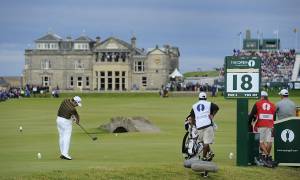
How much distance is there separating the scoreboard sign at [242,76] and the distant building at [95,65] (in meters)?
123

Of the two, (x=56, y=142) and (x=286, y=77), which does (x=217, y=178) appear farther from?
(x=286, y=77)

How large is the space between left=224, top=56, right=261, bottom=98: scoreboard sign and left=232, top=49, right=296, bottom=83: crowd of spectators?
124m

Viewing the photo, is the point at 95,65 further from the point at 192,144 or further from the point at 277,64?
the point at 192,144

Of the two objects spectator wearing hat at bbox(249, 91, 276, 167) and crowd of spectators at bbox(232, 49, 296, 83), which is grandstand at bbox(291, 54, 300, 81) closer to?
crowd of spectators at bbox(232, 49, 296, 83)

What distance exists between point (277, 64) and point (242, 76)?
138m

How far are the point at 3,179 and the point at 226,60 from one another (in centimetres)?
684

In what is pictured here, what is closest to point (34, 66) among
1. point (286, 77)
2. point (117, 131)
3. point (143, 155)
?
point (286, 77)

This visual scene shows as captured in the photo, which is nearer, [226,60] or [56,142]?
[226,60]

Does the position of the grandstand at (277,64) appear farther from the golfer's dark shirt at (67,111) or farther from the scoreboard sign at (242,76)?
the scoreboard sign at (242,76)

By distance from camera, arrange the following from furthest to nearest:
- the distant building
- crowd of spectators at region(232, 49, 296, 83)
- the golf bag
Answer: crowd of spectators at region(232, 49, 296, 83) → the distant building → the golf bag

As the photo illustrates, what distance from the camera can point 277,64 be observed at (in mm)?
157125

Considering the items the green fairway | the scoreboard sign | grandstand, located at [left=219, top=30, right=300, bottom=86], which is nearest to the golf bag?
the green fairway

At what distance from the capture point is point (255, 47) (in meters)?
171

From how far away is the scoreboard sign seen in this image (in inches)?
822
